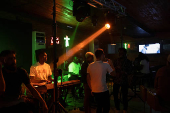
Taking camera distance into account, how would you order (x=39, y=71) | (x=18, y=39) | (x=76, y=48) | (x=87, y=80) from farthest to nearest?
(x=76, y=48)
(x=18, y=39)
(x=39, y=71)
(x=87, y=80)

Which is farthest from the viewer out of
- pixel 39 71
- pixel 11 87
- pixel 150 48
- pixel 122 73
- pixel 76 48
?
pixel 150 48

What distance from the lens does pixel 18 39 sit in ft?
22.4

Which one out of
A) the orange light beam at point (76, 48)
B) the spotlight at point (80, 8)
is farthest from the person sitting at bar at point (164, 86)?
the orange light beam at point (76, 48)

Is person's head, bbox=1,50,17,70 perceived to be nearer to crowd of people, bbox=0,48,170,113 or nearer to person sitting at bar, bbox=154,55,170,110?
crowd of people, bbox=0,48,170,113

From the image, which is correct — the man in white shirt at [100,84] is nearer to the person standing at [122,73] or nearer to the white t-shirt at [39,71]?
the person standing at [122,73]

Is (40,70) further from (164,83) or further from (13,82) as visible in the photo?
(164,83)

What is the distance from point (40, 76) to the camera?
4191 mm

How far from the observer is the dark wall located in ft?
20.7

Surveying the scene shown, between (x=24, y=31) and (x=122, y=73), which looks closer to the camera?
(x=122, y=73)

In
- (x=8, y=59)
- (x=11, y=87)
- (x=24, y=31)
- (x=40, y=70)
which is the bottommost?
(x=11, y=87)

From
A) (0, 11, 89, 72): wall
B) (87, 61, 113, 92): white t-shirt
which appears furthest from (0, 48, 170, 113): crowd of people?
(0, 11, 89, 72): wall

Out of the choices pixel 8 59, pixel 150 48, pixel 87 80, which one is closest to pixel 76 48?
pixel 150 48

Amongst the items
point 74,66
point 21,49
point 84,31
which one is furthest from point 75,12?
point 84,31

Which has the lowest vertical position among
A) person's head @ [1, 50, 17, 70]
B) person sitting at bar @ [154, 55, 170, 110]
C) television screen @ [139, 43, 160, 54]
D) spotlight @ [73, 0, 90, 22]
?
person sitting at bar @ [154, 55, 170, 110]
